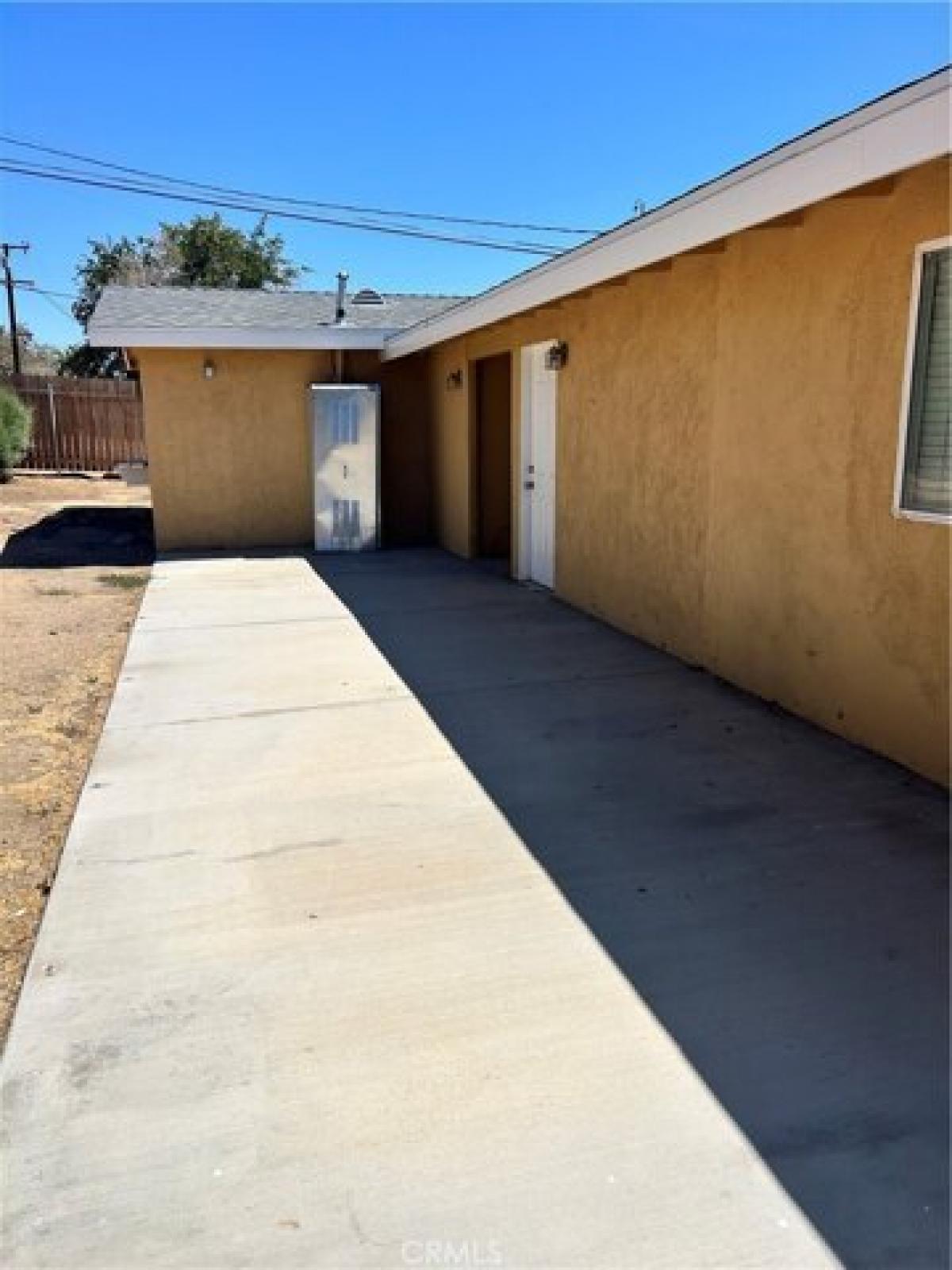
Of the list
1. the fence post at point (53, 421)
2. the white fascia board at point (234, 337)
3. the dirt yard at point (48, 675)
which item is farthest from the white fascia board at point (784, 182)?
the fence post at point (53, 421)

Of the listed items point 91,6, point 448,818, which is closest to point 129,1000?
point 448,818

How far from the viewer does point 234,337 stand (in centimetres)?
1171

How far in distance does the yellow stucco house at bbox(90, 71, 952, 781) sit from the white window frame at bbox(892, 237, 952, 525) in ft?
0.04

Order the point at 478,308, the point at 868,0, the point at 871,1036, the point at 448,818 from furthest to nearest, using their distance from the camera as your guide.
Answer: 1. the point at 478,308
2. the point at 868,0
3. the point at 448,818
4. the point at 871,1036

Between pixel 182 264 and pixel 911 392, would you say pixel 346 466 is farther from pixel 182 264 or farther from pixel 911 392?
pixel 182 264

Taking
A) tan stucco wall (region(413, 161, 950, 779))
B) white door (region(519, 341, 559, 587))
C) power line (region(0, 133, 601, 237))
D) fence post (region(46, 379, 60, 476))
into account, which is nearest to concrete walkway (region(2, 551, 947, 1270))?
tan stucco wall (region(413, 161, 950, 779))

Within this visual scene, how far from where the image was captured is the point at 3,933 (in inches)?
121

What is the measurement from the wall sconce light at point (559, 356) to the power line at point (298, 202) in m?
12.9

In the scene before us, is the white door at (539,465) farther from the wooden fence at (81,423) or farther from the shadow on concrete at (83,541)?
the wooden fence at (81,423)

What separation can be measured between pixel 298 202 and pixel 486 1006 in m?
26.7

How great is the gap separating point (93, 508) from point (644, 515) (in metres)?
13.5

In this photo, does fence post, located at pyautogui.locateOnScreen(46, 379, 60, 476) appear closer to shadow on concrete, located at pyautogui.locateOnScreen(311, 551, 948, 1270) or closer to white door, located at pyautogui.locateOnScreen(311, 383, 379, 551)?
white door, located at pyautogui.locateOnScreen(311, 383, 379, 551)

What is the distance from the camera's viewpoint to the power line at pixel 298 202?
21173mm

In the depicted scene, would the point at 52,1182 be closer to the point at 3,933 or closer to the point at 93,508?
the point at 3,933
